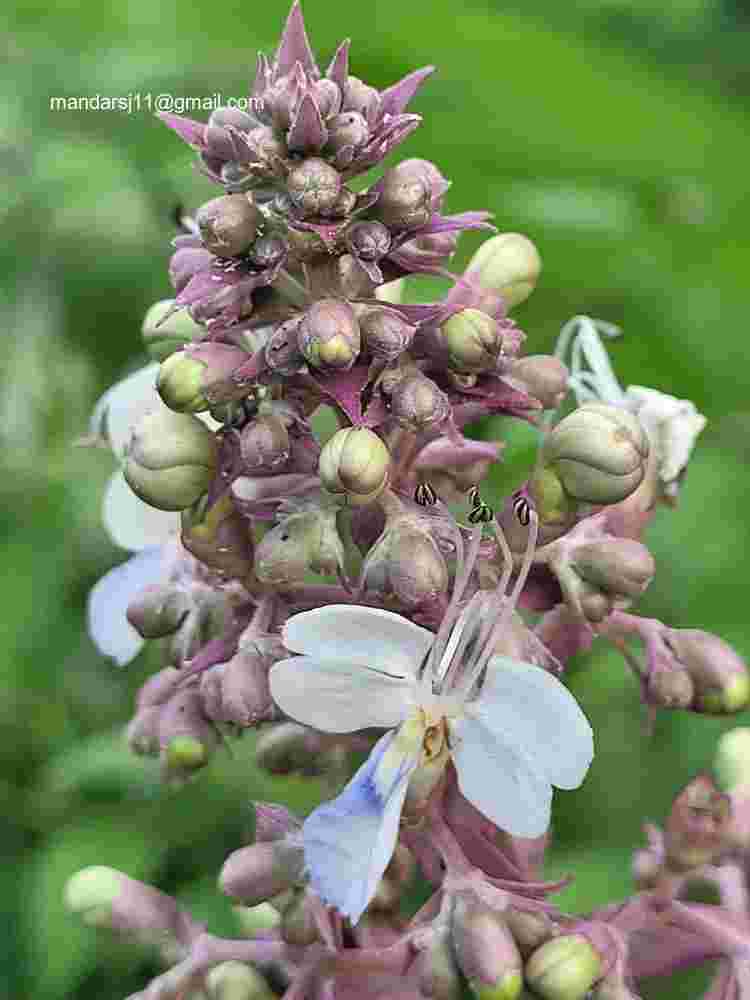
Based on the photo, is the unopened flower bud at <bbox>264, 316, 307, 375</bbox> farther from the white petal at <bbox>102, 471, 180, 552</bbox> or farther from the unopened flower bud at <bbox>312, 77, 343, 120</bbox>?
the white petal at <bbox>102, 471, 180, 552</bbox>

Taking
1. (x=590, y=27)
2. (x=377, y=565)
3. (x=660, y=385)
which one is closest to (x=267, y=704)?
(x=377, y=565)

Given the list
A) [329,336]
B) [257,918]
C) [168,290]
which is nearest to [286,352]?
[329,336]

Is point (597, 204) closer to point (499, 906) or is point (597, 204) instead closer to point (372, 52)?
point (372, 52)

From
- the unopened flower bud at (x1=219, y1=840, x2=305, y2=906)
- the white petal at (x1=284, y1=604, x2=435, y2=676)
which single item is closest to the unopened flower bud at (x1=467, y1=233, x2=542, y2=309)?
the white petal at (x1=284, y1=604, x2=435, y2=676)

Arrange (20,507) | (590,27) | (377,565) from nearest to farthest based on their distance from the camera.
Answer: (377,565) → (20,507) → (590,27)

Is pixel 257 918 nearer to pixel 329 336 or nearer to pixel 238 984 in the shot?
pixel 238 984

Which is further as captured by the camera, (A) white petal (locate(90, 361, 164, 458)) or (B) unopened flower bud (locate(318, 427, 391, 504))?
(A) white petal (locate(90, 361, 164, 458))
